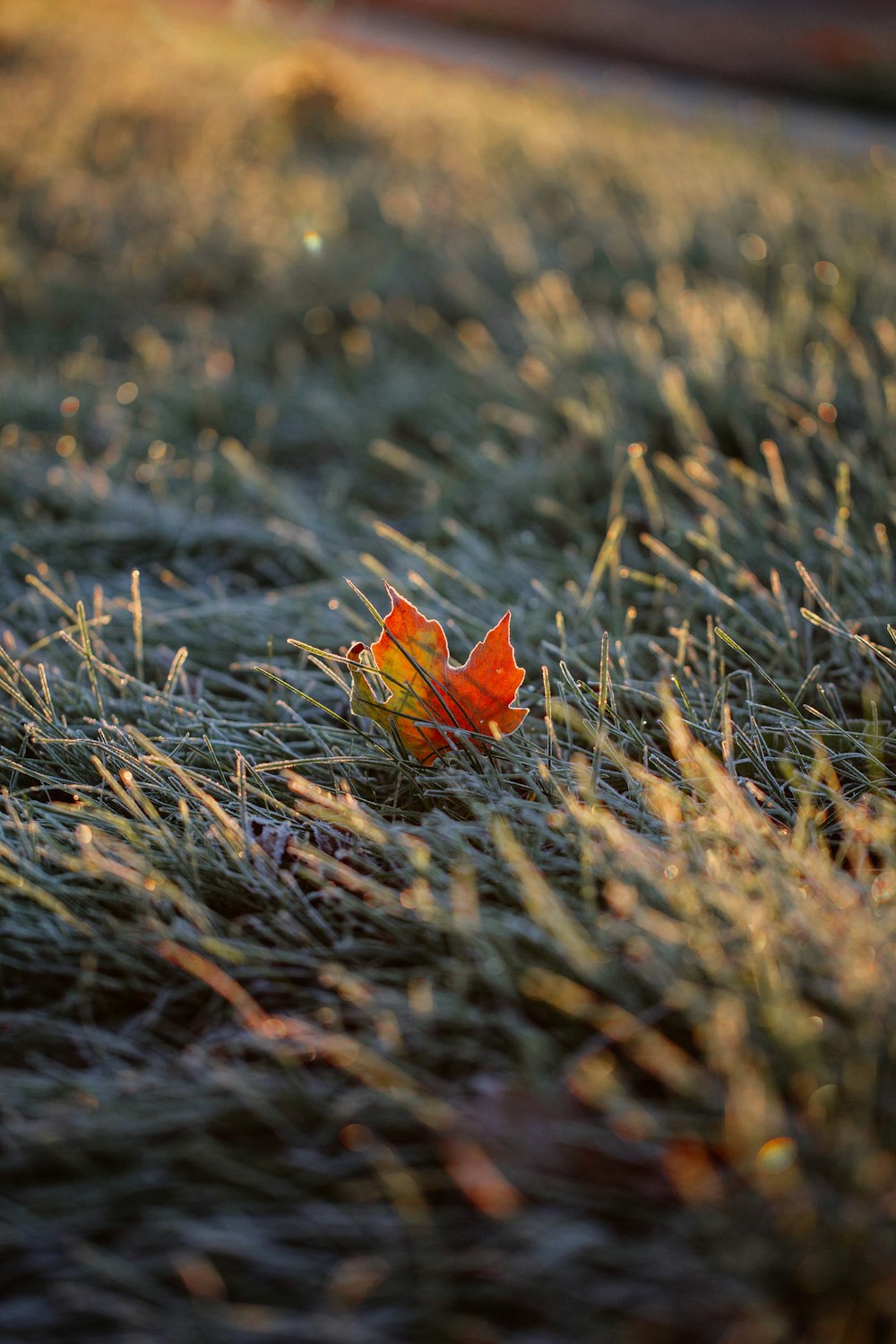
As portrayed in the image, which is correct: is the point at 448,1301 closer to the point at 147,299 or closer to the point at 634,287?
the point at 634,287

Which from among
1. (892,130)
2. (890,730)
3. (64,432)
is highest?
(892,130)

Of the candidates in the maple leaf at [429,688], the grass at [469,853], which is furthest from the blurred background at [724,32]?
the maple leaf at [429,688]

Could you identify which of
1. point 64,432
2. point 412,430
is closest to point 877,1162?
point 412,430

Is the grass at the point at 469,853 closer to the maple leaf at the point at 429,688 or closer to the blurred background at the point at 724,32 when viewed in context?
the maple leaf at the point at 429,688

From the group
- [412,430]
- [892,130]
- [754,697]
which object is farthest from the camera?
[892,130]

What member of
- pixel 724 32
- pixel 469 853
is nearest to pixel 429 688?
pixel 469 853

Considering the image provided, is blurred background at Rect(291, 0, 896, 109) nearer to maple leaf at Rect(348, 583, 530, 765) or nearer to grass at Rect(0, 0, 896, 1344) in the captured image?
grass at Rect(0, 0, 896, 1344)

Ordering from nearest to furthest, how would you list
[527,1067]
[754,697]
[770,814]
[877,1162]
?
[877,1162] → [527,1067] → [770,814] → [754,697]
